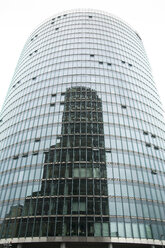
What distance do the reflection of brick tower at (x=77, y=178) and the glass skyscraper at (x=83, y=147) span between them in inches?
6.4

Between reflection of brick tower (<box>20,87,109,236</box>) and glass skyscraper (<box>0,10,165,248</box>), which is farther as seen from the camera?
glass skyscraper (<box>0,10,165,248</box>)

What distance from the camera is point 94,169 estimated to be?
43625mm

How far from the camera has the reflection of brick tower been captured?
125 feet

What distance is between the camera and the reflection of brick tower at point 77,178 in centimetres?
3809

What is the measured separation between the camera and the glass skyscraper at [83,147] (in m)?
38.6

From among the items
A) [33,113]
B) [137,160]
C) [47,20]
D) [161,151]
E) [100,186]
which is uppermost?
[47,20]

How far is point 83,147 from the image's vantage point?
46156 mm

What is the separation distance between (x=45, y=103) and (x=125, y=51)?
98.6 feet

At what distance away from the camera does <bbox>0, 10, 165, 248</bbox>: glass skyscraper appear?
127 feet

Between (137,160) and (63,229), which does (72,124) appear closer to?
(137,160)

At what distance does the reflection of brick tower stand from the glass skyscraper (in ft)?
0.53

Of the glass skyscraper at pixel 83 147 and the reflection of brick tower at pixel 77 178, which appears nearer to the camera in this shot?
the reflection of brick tower at pixel 77 178

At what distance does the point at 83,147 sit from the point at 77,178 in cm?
643

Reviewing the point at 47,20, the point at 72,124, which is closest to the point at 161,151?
the point at 72,124
